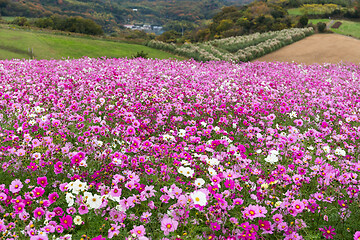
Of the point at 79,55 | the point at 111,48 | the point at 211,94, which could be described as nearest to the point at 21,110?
the point at 211,94

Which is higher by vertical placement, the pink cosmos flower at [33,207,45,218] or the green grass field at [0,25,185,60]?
the green grass field at [0,25,185,60]

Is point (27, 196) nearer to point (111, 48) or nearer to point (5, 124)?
point (5, 124)

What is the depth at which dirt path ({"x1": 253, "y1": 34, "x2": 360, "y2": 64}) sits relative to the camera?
20786 mm

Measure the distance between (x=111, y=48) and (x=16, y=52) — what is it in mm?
7904

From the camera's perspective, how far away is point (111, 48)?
24.1 m

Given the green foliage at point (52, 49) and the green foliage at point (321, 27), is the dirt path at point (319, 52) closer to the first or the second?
the green foliage at point (321, 27)

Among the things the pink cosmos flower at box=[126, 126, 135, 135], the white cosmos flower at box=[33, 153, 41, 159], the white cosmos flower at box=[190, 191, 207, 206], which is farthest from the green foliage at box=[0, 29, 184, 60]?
the white cosmos flower at box=[190, 191, 207, 206]

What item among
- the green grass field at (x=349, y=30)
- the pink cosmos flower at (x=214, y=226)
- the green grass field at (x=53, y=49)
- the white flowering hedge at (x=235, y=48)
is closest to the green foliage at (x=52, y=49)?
the green grass field at (x=53, y=49)

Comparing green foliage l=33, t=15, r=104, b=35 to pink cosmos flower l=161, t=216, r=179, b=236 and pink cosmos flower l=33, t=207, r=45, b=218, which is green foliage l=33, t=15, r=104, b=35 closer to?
pink cosmos flower l=33, t=207, r=45, b=218

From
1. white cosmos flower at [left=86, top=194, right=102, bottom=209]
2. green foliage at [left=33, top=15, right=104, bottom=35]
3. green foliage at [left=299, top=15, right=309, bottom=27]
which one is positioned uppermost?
green foliage at [left=299, top=15, right=309, bottom=27]

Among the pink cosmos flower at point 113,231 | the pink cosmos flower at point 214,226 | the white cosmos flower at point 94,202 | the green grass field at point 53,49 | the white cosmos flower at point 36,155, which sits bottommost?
the pink cosmos flower at point 113,231

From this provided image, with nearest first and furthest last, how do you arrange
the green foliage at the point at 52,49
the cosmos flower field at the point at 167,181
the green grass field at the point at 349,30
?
the cosmos flower field at the point at 167,181
the green foliage at the point at 52,49
the green grass field at the point at 349,30

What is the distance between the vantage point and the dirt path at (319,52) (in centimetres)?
2079

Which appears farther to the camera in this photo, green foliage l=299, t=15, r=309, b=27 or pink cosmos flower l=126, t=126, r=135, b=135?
green foliage l=299, t=15, r=309, b=27
